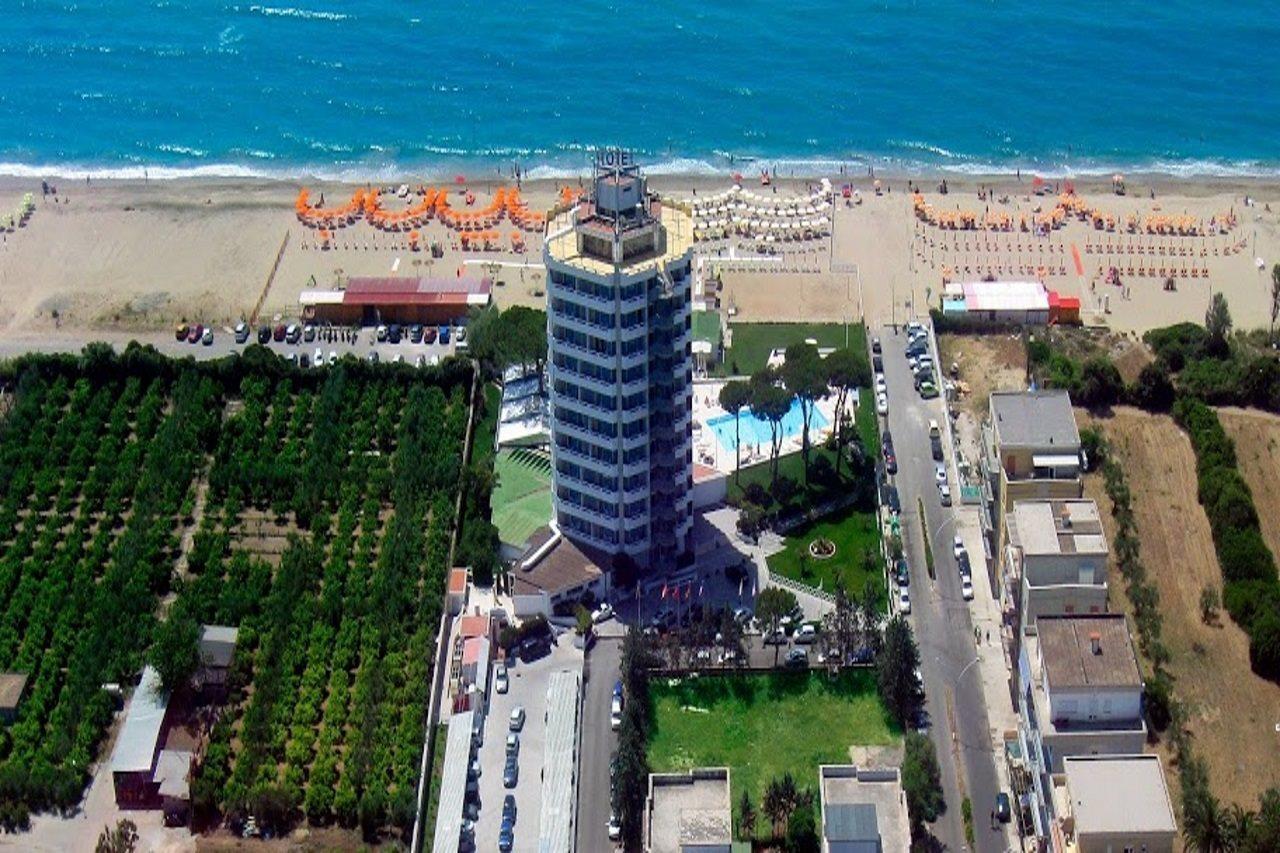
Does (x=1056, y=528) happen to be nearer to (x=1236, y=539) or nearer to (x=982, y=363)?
(x=1236, y=539)

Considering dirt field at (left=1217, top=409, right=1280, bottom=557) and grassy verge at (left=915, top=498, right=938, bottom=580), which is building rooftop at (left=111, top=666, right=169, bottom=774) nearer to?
grassy verge at (left=915, top=498, right=938, bottom=580)

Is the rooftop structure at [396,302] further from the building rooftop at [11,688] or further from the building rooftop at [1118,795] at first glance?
the building rooftop at [1118,795]

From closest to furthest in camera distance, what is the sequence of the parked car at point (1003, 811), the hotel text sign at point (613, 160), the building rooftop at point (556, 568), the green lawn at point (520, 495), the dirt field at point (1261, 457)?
the parked car at point (1003, 811), the hotel text sign at point (613, 160), the building rooftop at point (556, 568), the green lawn at point (520, 495), the dirt field at point (1261, 457)

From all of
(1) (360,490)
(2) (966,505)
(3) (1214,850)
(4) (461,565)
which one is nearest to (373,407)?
(1) (360,490)

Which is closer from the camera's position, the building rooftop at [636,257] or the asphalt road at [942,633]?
the asphalt road at [942,633]

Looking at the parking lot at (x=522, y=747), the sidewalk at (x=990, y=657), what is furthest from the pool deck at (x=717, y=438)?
the parking lot at (x=522, y=747)

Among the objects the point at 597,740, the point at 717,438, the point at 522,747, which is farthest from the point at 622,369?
the point at 717,438
